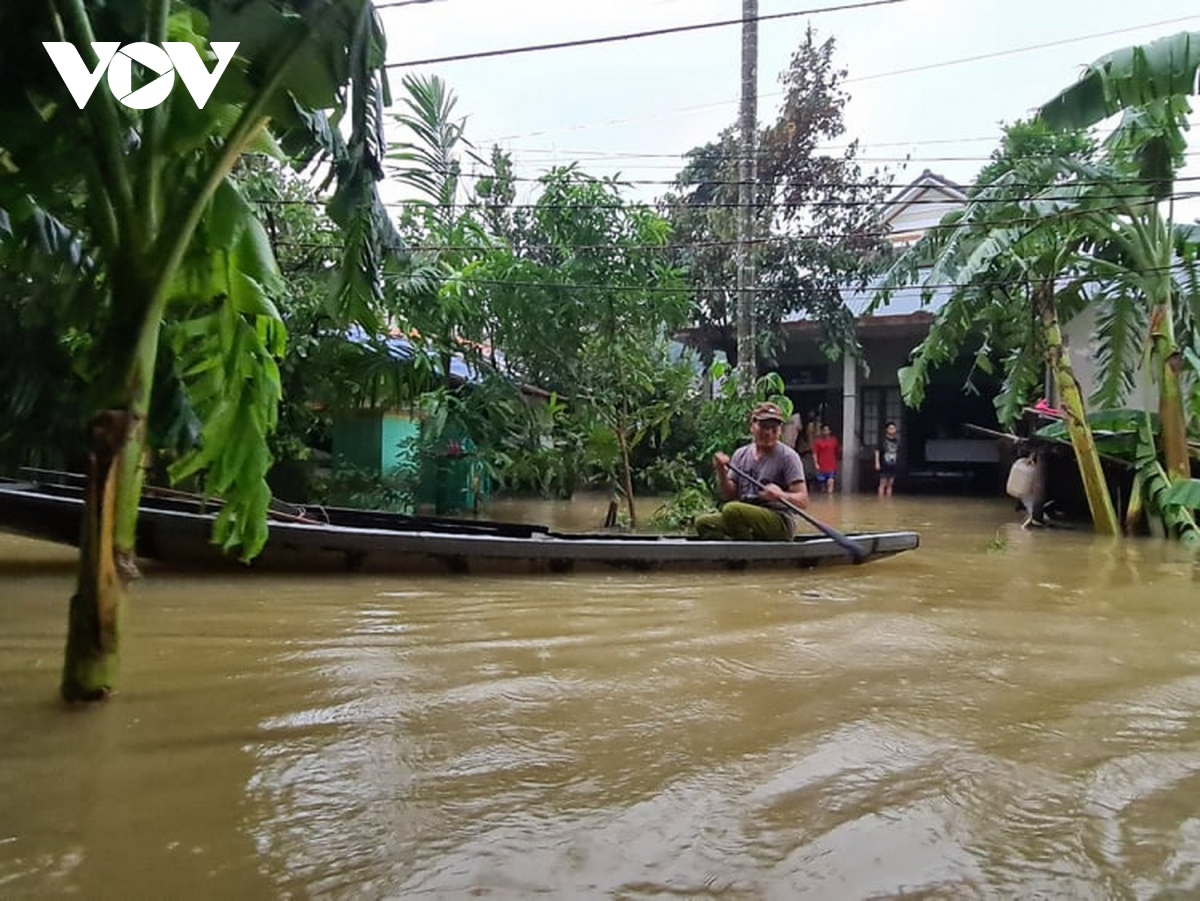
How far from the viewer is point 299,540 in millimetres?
6168

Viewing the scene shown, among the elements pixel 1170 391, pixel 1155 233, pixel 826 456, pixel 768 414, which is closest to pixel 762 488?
pixel 768 414

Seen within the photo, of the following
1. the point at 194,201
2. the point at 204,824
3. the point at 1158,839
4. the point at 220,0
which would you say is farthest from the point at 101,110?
the point at 1158,839

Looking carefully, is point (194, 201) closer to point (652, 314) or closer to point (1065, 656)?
point (1065, 656)

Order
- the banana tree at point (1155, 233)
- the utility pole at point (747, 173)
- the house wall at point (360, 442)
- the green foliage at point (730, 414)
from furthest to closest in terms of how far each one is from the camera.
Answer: the utility pole at point (747, 173) < the house wall at point (360, 442) < the green foliage at point (730, 414) < the banana tree at point (1155, 233)

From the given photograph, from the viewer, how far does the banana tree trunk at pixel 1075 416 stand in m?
10.1

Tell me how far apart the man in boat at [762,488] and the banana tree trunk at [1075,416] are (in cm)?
456

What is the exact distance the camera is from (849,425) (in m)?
17.4

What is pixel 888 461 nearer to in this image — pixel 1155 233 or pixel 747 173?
pixel 747 173

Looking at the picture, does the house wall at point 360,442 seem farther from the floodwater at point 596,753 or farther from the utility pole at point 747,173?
the floodwater at point 596,753

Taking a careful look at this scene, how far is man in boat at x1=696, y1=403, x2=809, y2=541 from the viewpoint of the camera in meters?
7.13

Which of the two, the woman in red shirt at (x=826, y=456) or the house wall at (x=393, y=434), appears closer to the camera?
the house wall at (x=393, y=434)

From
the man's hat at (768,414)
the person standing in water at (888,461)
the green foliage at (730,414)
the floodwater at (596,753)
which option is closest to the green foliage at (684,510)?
the green foliage at (730,414)
